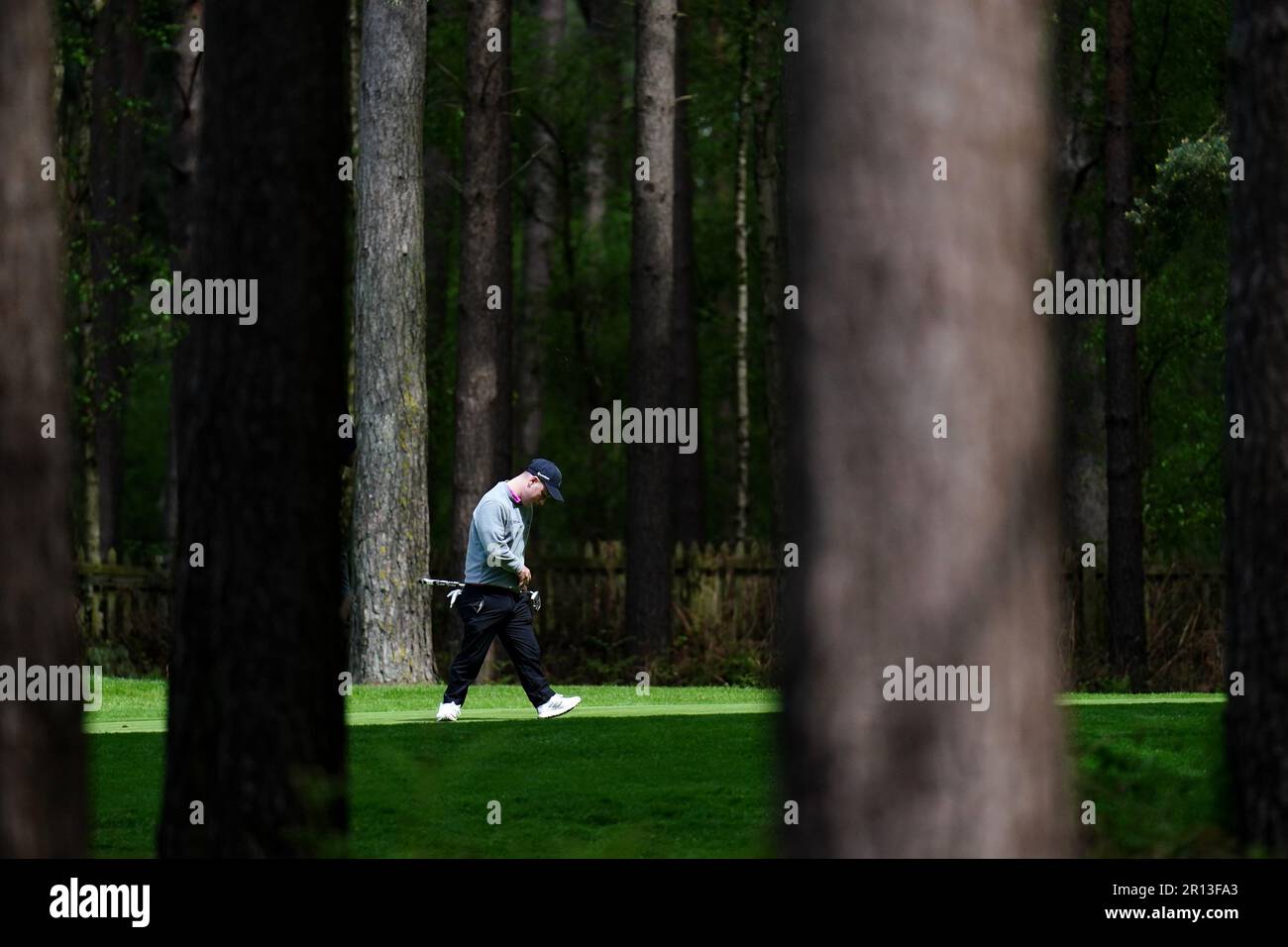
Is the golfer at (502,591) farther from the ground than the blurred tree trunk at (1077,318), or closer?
closer

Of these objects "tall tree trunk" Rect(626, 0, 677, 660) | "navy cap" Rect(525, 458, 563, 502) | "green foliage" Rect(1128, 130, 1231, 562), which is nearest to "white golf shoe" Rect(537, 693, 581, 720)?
"navy cap" Rect(525, 458, 563, 502)

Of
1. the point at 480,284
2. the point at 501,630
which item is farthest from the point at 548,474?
the point at 480,284

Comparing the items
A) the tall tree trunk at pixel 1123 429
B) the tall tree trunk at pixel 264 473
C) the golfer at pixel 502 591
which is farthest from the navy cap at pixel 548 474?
the tall tree trunk at pixel 1123 429

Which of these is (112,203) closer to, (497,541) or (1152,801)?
(497,541)

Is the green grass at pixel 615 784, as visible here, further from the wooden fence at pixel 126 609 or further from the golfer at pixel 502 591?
the wooden fence at pixel 126 609

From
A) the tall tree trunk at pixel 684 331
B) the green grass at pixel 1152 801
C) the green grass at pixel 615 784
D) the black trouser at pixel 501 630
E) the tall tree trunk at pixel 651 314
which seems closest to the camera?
the green grass at pixel 1152 801

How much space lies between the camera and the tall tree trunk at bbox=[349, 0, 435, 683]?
2209cm

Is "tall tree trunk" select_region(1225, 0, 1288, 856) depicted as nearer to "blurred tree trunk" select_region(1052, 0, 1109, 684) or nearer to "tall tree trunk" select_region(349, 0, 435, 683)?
"tall tree trunk" select_region(349, 0, 435, 683)

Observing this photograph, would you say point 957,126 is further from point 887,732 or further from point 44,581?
point 44,581

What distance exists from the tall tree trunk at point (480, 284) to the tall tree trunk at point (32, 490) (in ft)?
60.3

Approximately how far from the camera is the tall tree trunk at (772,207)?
106ft

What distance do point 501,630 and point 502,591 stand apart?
0.29 m

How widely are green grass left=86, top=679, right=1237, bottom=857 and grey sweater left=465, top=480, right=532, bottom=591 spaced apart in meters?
1.06
